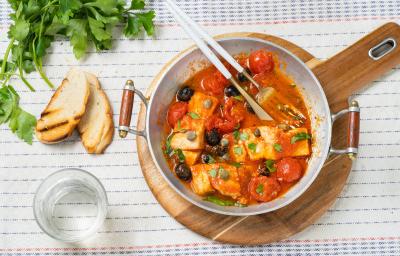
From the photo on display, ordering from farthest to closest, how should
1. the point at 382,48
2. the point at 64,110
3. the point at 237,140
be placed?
the point at 382,48 → the point at 64,110 → the point at 237,140

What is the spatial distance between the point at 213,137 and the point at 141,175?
1.63 ft

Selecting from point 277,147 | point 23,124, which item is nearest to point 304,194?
point 277,147

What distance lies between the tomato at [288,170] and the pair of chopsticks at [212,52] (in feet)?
0.90

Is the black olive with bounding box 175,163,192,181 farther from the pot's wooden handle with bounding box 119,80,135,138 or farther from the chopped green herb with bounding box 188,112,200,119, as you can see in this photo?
the pot's wooden handle with bounding box 119,80,135,138

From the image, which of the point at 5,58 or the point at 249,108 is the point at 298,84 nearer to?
A: the point at 249,108

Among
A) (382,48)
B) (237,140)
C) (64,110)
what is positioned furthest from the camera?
(382,48)

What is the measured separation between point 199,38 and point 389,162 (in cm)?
131

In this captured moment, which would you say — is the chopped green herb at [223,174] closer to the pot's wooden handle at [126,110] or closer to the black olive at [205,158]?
the black olive at [205,158]

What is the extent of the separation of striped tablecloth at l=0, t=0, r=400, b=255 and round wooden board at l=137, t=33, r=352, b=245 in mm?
99

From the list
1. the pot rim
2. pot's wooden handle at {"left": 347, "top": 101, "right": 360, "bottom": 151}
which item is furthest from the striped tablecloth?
pot's wooden handle at {"left": 347, "top": 101, "right": 360, "bottom": 151}

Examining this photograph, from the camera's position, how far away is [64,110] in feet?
10.6

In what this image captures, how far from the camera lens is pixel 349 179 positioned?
3281 millimetres

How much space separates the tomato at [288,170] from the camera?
307 cm

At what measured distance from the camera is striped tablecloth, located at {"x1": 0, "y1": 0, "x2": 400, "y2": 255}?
3.22 metres
